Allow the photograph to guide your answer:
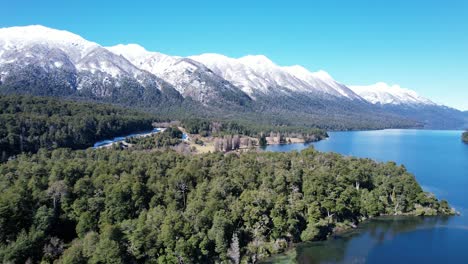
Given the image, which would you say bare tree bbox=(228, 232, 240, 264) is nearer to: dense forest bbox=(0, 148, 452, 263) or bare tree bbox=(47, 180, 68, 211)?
dense forest bbox=(0, 148, 452, 263)

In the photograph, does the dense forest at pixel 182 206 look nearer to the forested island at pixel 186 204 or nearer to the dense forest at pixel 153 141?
the forested island at pixel 186 204

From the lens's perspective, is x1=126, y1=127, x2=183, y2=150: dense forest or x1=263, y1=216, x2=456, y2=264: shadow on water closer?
x1=263, y1=216, x2=456, y2=264: shadow on water

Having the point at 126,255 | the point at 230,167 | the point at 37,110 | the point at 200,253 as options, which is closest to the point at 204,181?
the point at 230,167

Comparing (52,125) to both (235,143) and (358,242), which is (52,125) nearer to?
(235,143)

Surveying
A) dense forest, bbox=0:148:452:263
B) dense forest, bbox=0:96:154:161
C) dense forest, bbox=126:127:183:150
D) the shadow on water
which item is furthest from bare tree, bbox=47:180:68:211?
dense forest, bbox=126:127:183:150

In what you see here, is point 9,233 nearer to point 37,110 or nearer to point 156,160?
point 156,160

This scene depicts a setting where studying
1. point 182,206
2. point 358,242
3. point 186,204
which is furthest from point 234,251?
point 358,242

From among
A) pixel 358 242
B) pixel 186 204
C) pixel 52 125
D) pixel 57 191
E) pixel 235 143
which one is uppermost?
pixel 52 125
